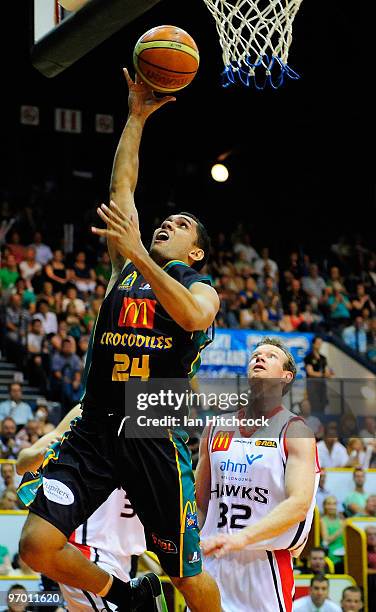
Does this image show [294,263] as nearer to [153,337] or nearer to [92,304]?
[92,304]

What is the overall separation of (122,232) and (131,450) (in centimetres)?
99

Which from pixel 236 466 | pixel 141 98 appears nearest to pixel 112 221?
pixel 141 98

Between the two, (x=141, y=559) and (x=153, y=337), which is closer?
(x=153, y=337)

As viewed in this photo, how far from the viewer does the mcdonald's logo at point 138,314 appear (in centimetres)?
472

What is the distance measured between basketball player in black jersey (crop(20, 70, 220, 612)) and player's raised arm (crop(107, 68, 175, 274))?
1 centimetres

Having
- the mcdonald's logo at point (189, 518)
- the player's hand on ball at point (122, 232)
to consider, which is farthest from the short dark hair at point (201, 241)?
the mcdonald's logo at point (189, 518)

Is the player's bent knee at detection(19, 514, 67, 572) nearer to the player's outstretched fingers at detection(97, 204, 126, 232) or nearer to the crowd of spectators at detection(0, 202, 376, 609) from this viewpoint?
the player's outstretched fingers at detection(97, 204, 126, 232)

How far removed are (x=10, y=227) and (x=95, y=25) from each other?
11315 millimetres

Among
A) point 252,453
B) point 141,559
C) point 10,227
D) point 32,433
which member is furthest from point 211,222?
point 252,453

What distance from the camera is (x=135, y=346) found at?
4.69m

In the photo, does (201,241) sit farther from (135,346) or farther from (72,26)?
(72,26)

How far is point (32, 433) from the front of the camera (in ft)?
35.5

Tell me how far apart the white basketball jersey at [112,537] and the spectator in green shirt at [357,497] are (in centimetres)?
504

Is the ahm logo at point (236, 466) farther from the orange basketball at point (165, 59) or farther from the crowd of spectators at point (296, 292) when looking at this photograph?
the crowd of spectators at point (296, 292)
